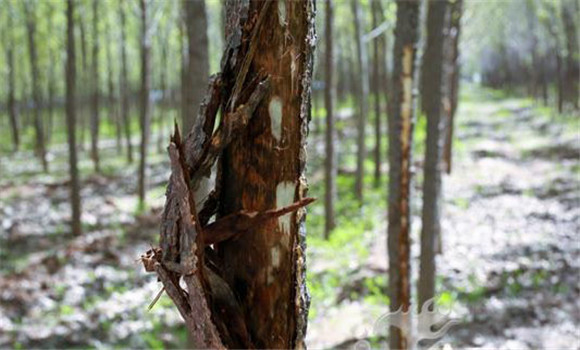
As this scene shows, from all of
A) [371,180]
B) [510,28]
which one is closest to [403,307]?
[371,180]

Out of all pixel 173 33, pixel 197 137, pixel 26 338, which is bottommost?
pixel 26 338

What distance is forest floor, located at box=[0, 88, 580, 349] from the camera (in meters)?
8.59

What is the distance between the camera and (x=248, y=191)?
2.00 meters

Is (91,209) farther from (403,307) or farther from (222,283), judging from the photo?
(222,283)

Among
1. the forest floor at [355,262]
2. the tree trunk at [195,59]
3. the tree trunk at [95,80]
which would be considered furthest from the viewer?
the tree trunk at [95,80]

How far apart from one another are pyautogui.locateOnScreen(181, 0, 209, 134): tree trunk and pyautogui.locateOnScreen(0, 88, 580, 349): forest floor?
326 cm

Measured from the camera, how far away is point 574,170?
54.7ft

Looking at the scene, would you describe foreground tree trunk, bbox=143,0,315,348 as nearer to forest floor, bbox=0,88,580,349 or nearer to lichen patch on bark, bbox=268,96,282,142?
lichen patch on bark, bbox=268,96,282,142

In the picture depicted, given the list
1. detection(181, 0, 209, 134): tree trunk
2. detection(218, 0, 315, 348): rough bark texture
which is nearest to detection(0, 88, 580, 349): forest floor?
detection(181, 0, 209, 134): tree trunk

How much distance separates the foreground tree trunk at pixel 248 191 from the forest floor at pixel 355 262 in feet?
17.2

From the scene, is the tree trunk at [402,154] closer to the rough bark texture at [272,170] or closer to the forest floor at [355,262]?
the forest floor at [355,262]

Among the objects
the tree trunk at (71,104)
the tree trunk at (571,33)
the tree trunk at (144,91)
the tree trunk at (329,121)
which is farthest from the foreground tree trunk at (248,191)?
the tree trunk at (571,33)

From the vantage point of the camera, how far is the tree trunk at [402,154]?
17.4 ft

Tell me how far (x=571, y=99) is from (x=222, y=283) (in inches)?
1310
